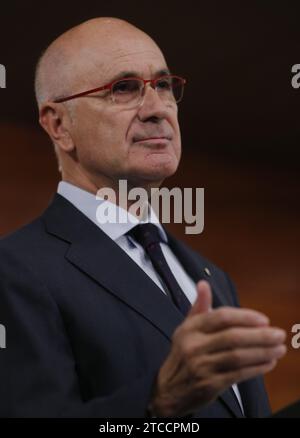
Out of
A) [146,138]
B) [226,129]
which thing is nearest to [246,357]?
[146,138]

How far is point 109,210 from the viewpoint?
126 cm

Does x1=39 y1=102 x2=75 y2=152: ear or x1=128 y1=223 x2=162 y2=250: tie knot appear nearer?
x1=128 y1=223 x2=162 y2=250: tie knot

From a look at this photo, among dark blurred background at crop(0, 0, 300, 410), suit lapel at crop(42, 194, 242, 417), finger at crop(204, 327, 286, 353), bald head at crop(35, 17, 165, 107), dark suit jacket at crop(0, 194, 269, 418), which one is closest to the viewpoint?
finger at crop(204, 327, 286, 353)

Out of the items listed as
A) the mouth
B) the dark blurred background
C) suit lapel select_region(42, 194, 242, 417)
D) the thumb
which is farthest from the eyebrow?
the dark blurred background

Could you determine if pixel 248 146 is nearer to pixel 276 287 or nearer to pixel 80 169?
pixel 276 287

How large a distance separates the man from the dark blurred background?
77 cm

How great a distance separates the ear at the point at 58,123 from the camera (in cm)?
135

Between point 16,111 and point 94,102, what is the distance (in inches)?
54.6

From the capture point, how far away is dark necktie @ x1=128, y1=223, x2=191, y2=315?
1147mm

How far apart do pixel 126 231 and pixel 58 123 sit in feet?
0.83

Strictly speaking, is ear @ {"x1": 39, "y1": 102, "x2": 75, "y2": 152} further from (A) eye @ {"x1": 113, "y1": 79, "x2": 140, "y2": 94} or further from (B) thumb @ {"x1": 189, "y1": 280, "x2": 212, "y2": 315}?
(B) thumb @ {"x1": 189, "y1": 280, "x2": 212, "y2": 315}

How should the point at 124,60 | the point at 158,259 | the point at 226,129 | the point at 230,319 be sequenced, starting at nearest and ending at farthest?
1. the point at 230,319
2. the point at 158,259
3. the point at 124,60
4. the point at 226,129

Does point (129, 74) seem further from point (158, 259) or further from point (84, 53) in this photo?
point (158, 259)
